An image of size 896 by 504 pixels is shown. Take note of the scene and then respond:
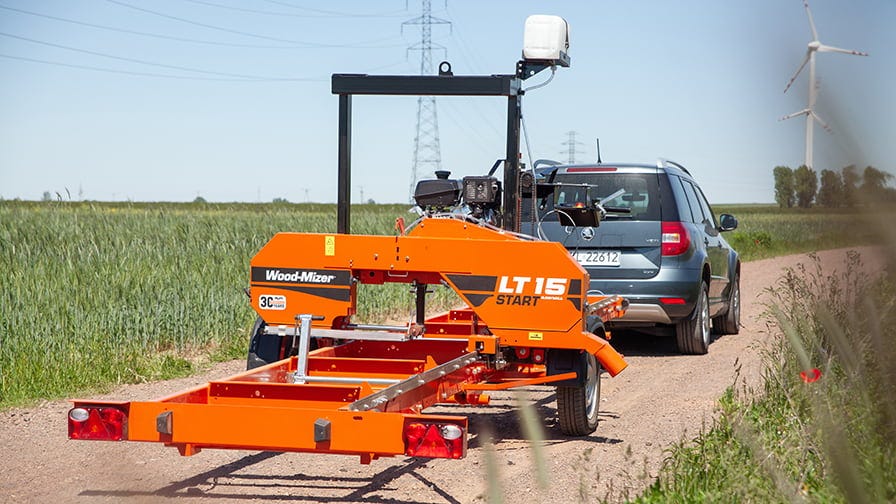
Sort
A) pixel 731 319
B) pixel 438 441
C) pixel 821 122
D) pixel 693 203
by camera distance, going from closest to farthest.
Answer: pixel 821 122 < pixel 438 441 < pixel 693 203 < pixel 731 319

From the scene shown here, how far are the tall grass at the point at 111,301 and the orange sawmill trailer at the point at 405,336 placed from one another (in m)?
2.95

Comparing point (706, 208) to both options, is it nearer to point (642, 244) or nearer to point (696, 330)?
point (696, 330)

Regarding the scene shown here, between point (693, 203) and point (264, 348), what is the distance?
6251mm

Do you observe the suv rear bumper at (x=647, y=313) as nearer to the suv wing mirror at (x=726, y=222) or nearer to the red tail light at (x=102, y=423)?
the suv wing mirror at (x=726, y=222)

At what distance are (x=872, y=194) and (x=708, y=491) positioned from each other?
3.79 meters

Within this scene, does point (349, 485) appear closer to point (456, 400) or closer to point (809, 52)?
point (456, 400)

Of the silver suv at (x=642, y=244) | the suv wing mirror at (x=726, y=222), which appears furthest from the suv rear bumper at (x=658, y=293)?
the suv wing mirror at (x=726, y=222)

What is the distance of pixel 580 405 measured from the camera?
664 centimetres

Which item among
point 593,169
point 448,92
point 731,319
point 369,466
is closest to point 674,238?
point 593,169

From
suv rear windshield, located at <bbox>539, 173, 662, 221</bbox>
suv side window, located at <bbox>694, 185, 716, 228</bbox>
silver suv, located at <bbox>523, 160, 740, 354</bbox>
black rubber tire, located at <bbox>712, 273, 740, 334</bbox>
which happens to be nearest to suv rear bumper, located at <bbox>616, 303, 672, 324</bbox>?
silver suv, located at <bbox>523, 160, 740, 354</bbox>

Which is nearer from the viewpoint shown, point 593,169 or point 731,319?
point 593,169

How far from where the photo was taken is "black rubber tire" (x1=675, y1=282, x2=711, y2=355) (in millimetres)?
10727

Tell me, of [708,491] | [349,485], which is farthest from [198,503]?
[708,491]

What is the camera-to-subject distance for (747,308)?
54.7ft
